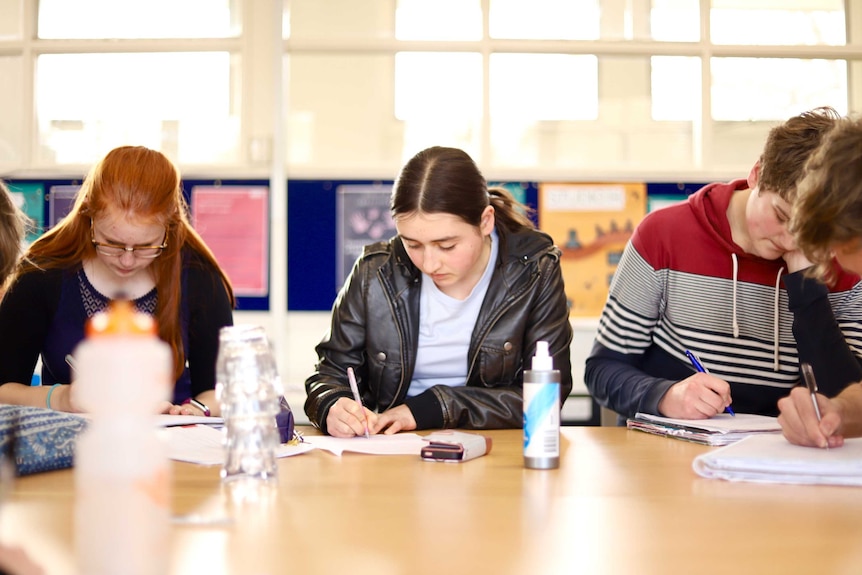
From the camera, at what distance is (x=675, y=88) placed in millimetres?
3322

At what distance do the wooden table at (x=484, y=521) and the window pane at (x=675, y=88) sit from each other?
2253 millimetres

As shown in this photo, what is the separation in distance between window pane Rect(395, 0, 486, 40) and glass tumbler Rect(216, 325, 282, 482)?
237 cm

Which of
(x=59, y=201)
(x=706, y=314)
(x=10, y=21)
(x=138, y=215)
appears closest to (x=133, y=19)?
(x=10, y=21)

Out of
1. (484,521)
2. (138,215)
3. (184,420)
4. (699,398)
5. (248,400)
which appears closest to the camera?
(484,521)

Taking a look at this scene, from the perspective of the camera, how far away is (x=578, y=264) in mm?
→ 3203

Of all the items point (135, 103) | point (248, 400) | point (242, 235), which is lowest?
point (248, 400)

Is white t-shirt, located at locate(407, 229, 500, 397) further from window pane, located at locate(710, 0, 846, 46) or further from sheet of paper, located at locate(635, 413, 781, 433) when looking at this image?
window pane, located at locate(710, 0, 846, 46)

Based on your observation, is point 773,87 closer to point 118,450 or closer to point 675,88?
point 675,88

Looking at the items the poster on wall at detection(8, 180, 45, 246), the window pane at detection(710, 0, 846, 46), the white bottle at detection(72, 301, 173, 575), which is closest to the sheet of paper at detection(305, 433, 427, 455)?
the white bottle at detection(72, 301, 173, 575)

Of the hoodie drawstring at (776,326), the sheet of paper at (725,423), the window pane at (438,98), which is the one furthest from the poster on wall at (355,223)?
the sheet of paper at (725,423)

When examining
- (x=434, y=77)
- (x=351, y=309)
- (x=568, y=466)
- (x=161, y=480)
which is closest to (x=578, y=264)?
(x=434, y=77)

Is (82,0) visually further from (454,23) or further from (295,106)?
(454,23)

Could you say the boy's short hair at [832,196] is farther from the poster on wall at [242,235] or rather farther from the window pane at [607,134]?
the poster on wall at [242,235]

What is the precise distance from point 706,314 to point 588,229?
1.23 m
